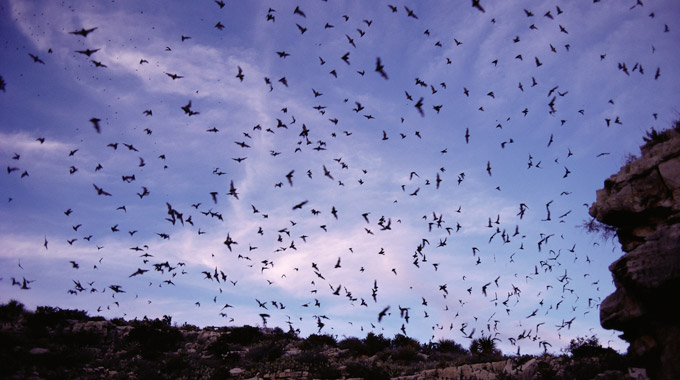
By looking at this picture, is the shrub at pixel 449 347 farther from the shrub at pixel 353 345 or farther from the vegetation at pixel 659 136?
the vegetation at pixel 659 136

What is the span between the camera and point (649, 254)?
11.5 m

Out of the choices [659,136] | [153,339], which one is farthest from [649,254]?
[153,339]

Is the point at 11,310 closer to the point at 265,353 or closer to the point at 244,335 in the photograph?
the point at 244,335

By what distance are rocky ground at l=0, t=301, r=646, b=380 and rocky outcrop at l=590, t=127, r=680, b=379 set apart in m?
1.23

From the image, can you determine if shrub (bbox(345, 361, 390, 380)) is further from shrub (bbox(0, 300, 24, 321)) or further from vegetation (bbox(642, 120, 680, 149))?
shrub (bbox(0, 300, 24, 321))

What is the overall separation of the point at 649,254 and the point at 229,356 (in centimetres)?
2164

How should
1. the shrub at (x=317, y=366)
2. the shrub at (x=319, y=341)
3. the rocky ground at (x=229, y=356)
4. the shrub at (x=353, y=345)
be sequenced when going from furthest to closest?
1. the shrub at (x=319, y=341)
2. the shrub at (x=353, y=345)
3. the shrub at (x=317, y=366)
4. the rocky ground at (x=229, y=356)

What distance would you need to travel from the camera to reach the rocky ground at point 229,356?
16266 mm

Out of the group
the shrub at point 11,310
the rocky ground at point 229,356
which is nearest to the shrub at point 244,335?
the rocky ground at point 229,356

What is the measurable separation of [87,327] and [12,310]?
5.49 metres

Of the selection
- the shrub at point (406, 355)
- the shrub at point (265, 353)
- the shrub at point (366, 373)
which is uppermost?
the shrub at point (406, 355)

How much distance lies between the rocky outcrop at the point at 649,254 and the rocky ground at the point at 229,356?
1234mm

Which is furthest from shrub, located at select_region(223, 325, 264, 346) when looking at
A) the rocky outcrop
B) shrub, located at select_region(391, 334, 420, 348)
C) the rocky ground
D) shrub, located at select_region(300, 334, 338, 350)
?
the rocky outcrop

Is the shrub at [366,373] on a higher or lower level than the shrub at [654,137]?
lower
